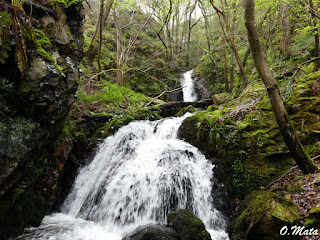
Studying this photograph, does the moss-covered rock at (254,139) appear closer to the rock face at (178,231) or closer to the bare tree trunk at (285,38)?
the rock face at (178,231)

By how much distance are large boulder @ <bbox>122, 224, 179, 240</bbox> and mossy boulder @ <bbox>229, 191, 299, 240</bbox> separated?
4.29ft

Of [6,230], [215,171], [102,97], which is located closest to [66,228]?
[6,230]

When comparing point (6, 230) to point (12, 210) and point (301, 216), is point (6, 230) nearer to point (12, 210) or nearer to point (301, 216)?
point (12, 210)

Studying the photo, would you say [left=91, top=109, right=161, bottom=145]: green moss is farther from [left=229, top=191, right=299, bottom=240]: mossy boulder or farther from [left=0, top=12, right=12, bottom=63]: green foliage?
[left=229, top=191, right=299, bottom=240]: mossy boulder

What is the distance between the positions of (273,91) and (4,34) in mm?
5152

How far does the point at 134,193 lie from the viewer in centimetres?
552

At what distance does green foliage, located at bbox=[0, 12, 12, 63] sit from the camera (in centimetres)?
327

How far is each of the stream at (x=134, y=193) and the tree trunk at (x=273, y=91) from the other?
7.92 feet

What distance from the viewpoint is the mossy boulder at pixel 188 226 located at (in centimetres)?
384

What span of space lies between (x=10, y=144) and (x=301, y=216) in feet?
17.7

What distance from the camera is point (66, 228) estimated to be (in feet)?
15.5

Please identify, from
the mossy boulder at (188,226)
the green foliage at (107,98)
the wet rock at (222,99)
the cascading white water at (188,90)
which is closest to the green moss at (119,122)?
the green foliage at (107,98)

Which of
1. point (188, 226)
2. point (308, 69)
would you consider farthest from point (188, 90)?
point (188, 226)

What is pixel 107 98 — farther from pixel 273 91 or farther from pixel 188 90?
pixel 188 90
